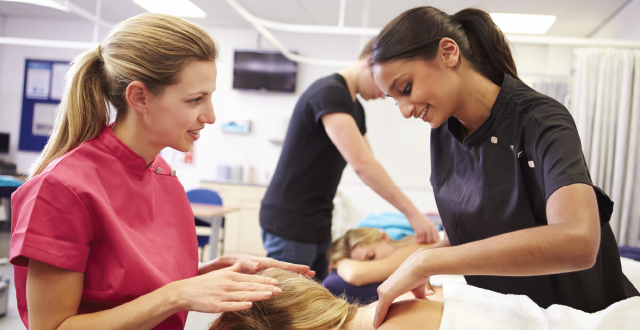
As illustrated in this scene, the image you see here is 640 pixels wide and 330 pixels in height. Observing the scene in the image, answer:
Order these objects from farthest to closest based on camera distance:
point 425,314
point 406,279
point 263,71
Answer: point 263,71 → point 425,314 → point 406,279

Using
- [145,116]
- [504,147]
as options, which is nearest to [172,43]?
[145,116]

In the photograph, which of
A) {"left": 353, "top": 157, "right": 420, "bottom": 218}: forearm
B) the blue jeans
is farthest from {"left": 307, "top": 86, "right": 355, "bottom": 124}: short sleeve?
the blue jeans

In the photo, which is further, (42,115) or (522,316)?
(42,115)

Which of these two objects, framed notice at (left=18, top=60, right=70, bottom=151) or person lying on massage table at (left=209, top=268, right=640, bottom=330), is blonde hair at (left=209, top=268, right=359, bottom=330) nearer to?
person lying on massage table at (left=209, top=268, right=640, bottom=330)

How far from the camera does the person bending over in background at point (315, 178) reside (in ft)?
5.30

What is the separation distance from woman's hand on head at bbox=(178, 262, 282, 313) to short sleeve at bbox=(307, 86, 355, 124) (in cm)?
92

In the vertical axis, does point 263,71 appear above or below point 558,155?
above

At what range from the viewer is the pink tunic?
701 mm

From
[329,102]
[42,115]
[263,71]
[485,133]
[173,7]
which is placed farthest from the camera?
[42,115]

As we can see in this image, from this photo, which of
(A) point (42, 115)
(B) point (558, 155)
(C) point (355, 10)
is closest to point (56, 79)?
(A) point (42, 115)

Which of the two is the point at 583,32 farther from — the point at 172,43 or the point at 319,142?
the point at 172,43

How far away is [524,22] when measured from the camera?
4.36 metres

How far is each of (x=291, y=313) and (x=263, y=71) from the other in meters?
4.71

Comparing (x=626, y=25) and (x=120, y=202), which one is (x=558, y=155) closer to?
(x=120, y=202)
